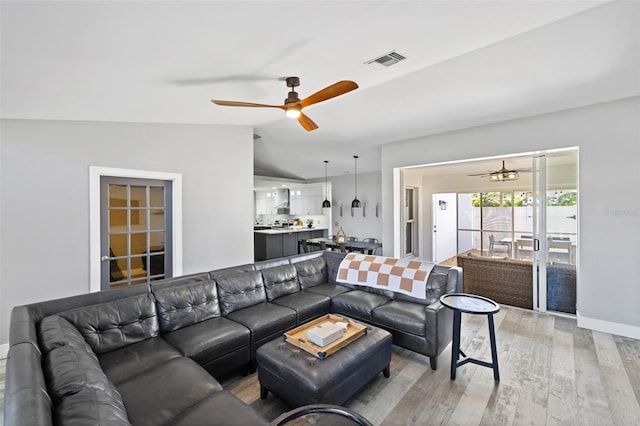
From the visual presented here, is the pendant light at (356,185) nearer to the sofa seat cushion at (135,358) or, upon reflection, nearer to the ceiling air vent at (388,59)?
the ceiling air vent at (388,59)

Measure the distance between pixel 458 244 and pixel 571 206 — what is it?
4.49 meters

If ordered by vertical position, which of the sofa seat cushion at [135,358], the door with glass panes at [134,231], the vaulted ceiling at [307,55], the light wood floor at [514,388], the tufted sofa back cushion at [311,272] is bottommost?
the light wood floor at [514,388]

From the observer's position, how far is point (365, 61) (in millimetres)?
2580

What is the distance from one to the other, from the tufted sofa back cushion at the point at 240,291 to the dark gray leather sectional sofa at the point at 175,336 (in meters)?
0.01

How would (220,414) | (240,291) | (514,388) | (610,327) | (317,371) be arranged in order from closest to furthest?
1. (220,414)
2. (317,371)
3. (514,388)
4. (240,291)
5. (610,327)

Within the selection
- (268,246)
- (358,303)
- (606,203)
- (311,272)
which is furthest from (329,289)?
(268,246)

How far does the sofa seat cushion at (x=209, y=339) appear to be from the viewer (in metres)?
2.21

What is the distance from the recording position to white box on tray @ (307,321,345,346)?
2.12 metres

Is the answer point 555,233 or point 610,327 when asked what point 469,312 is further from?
point 555,233

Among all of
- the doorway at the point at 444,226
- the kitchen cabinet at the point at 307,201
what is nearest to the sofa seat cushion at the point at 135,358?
the doorway at the point at 444,226

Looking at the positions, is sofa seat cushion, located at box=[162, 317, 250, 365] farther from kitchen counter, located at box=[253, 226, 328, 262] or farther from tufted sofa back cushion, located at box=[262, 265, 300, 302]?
kitchen counter, located at box=[253, 226, 328, 262]

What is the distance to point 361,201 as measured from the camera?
8.31 meters

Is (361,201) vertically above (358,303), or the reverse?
(361,201)

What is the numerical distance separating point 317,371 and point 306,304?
49.9 inches
